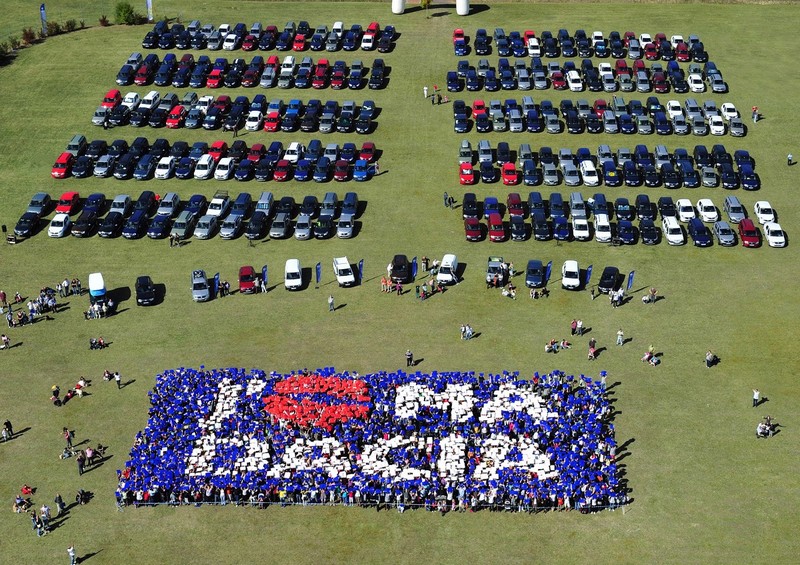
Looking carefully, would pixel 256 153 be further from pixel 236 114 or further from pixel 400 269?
pixel 400 269

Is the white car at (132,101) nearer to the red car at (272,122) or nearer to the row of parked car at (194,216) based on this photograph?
the red car at (272,122)

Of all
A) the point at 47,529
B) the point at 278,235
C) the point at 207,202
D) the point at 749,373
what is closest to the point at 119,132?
the point at 207,202

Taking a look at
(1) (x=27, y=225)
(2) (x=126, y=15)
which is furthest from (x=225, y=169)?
(2) (x=126, y=15)

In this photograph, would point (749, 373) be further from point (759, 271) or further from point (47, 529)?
point (47, 529)

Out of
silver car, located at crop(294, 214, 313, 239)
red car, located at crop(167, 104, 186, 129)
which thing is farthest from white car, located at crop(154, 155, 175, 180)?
silver car, located at crop(294, 214, 313, 239)

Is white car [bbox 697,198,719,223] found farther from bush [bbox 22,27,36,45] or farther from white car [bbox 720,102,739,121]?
bush [bbox 22,27,36,45]

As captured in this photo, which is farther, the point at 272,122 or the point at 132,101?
the point at 132,101
